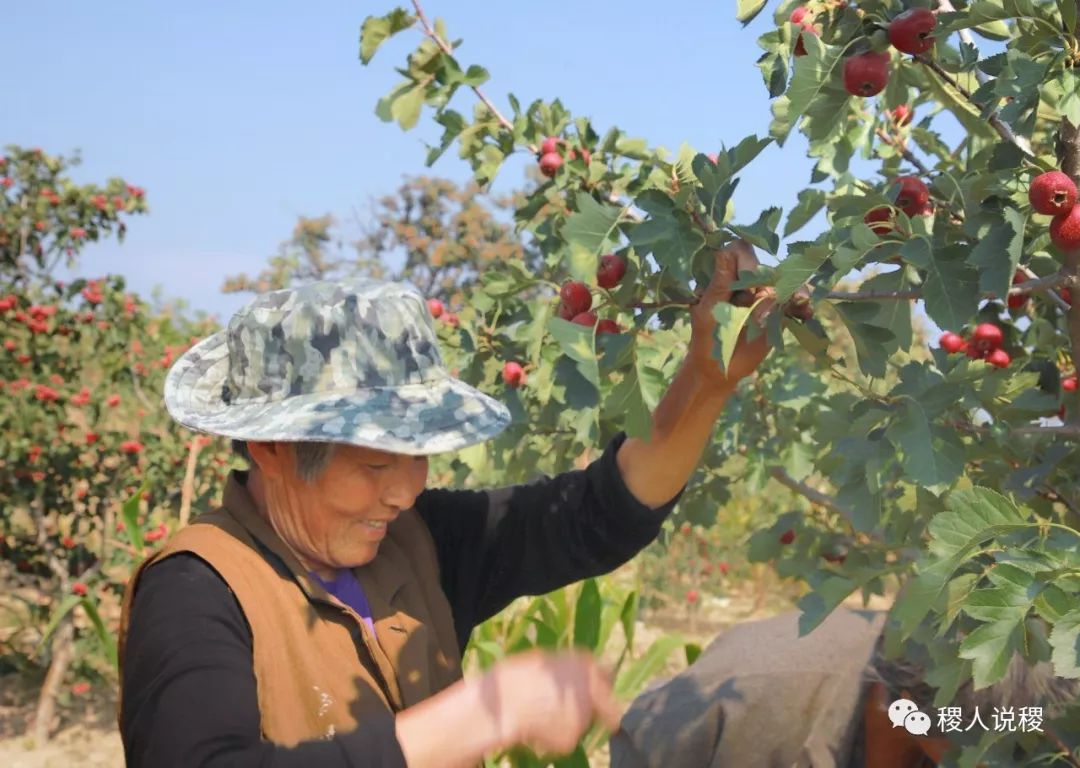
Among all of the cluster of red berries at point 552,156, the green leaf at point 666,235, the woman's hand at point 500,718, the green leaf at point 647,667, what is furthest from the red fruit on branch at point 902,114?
the green leaf at point 647,667

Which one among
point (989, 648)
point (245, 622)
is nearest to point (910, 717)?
point (989, 648)

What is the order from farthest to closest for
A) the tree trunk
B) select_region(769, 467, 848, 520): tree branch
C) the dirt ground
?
1. the tree trunk
2. the dirt ground
3. select_region(769, 467, 848, 520): tree branch

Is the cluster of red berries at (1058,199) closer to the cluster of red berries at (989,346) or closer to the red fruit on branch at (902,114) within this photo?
the cluster of red berries at (989,346)

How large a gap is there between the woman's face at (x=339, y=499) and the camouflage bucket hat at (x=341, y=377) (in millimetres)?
61

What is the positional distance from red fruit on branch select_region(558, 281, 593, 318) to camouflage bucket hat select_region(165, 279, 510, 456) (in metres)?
0.28

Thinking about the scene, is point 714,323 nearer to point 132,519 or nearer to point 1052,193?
point 1052,193

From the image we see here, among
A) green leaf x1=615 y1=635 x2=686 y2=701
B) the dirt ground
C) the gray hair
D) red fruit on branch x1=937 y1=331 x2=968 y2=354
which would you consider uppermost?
red fruit on branch x1=937 y1=331 x2=968 y2=354

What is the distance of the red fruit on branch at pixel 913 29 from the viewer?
147 cm

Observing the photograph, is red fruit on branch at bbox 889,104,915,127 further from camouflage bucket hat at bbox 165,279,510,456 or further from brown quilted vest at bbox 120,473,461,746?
brown quilted vest at bbox 120,473,461,746

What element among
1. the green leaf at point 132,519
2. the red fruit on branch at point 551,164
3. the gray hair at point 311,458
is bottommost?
the green leaf at point 132,519

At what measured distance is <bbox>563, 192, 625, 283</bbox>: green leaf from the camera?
149cm

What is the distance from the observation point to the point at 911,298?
155 centimetres

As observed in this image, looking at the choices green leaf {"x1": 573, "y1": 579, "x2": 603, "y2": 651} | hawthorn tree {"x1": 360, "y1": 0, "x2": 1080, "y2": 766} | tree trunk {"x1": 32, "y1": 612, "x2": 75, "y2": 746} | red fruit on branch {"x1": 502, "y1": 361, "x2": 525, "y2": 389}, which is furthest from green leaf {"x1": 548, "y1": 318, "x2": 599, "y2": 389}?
tree trunk {"x1": 32, "y1": 612, "x2": 75, "y2": 746}

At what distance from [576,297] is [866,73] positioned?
0.55 metres
